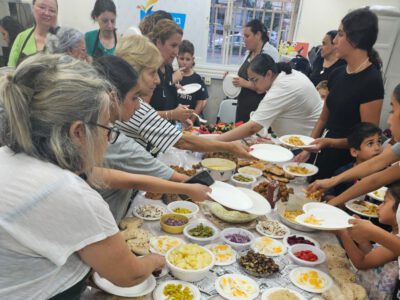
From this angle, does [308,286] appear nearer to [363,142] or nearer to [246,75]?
[363,142]

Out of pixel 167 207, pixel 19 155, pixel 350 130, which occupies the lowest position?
pixel 167 207

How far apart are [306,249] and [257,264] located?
30 cm

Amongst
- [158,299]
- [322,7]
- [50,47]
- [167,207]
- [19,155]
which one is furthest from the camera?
[322,7]

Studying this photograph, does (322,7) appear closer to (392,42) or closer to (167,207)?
(392,42)

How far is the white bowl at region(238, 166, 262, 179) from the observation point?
7.77ft

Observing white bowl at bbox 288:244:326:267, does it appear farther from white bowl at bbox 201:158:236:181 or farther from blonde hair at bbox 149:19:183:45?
blonde hair at bbox 149:19:183:45

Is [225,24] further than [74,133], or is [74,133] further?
[225,24]

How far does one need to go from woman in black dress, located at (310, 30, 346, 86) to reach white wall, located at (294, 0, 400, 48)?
2.52 feet

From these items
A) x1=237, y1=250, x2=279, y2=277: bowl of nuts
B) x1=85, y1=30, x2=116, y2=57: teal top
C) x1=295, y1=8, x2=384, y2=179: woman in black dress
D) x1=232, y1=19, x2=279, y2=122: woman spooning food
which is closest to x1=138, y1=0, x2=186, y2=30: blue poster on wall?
x1=232, y1=19, x2=279, y2=122: woman spooning food

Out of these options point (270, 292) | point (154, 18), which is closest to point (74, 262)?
point (270, 292)

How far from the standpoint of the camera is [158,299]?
119 centimetres

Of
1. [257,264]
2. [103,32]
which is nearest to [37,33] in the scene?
[103,32]

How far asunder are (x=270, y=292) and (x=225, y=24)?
4936 millimetres

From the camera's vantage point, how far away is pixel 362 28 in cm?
229
